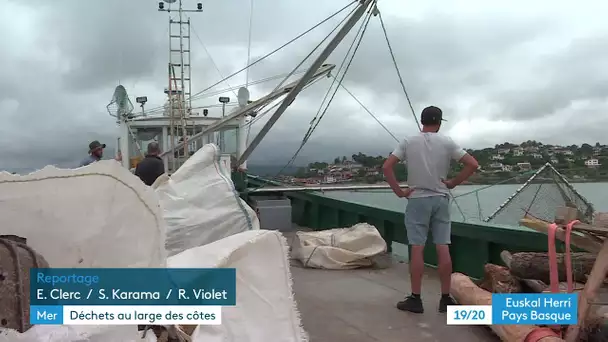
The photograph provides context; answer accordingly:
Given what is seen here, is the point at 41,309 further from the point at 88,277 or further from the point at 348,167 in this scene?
the point at 348,167

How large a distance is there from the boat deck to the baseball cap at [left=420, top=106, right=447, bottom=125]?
1502mm

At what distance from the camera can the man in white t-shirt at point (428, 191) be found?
13.6 feet

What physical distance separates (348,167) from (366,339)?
4185 millimetres

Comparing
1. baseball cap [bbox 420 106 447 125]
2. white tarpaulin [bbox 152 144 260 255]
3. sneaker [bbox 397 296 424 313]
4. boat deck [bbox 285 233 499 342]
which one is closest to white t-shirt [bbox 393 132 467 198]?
baseball cap [bbox 420 106 447 125]

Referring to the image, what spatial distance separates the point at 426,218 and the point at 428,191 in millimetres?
214

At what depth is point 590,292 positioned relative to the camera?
2842 millimetres

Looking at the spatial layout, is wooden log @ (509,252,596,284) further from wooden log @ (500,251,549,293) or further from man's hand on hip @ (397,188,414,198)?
man's hand on hip @ (397,188,414,198)

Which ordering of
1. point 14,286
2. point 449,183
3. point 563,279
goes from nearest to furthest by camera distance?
point 14,286 → point 563,279 → point 449,183

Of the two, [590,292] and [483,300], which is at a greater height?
[590,292]

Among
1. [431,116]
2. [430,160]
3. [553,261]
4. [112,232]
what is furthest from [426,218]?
[112,232]

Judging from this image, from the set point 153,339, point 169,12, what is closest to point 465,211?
point 153,339

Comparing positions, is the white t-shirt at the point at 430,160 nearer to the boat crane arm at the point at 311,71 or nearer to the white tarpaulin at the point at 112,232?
the white tarpaulin at the point at 112,232

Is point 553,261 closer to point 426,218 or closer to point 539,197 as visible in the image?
point 426,218

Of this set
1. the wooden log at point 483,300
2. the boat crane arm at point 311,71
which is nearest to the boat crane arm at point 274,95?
the boat crane arm at point 311,71
